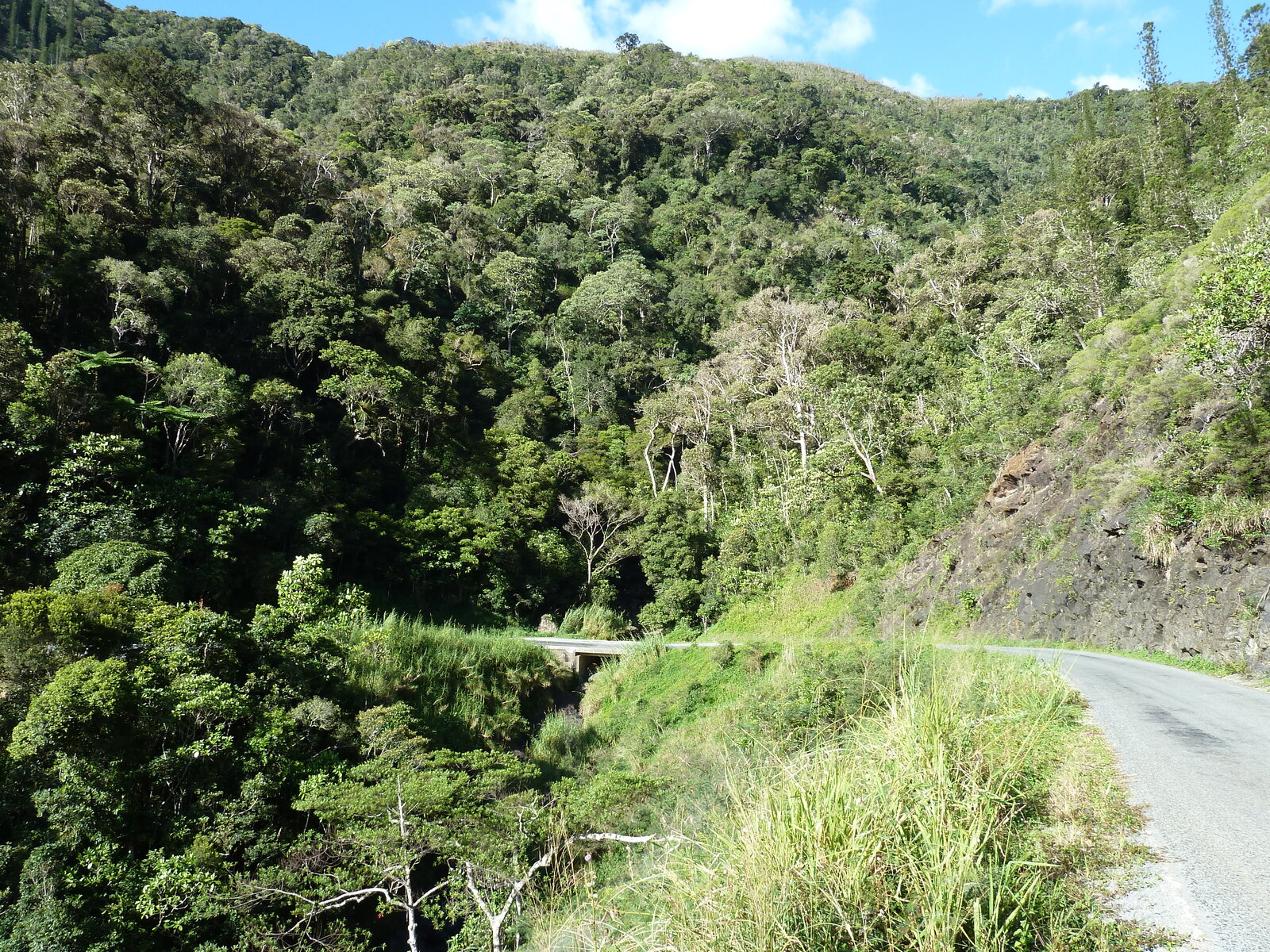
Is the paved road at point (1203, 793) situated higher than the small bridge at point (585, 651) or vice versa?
the paved road at point (1203, 793)

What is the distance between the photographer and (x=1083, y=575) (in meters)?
14.2

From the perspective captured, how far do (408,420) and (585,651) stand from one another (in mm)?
13994

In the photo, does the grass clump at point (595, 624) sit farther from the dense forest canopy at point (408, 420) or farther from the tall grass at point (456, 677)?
the tall grass at point (456, 677)

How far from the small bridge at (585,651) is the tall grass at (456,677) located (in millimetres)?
903

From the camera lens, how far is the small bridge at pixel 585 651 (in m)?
22.3

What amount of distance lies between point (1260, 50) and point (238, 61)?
92.2 meters

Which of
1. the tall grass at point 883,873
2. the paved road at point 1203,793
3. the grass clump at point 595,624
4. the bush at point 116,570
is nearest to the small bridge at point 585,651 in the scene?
the grass clump at point 595,624

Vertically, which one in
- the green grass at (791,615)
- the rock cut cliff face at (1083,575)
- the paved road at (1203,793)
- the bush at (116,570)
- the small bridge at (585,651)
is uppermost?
the rock cut cliff face at (1083,575)

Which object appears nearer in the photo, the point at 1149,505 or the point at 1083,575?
the point at 1149,505

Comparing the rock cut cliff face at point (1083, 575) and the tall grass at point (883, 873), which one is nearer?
the tall grass at point (883, 873)

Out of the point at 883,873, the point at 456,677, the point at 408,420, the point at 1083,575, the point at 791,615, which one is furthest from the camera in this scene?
the point at 408,420

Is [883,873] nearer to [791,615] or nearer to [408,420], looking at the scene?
[791,615]

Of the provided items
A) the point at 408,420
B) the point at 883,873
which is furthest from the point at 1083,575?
the point at 408,420

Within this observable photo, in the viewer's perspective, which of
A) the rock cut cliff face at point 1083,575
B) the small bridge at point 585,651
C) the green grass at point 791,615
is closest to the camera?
the rock cut cliff face at point 1083,575
